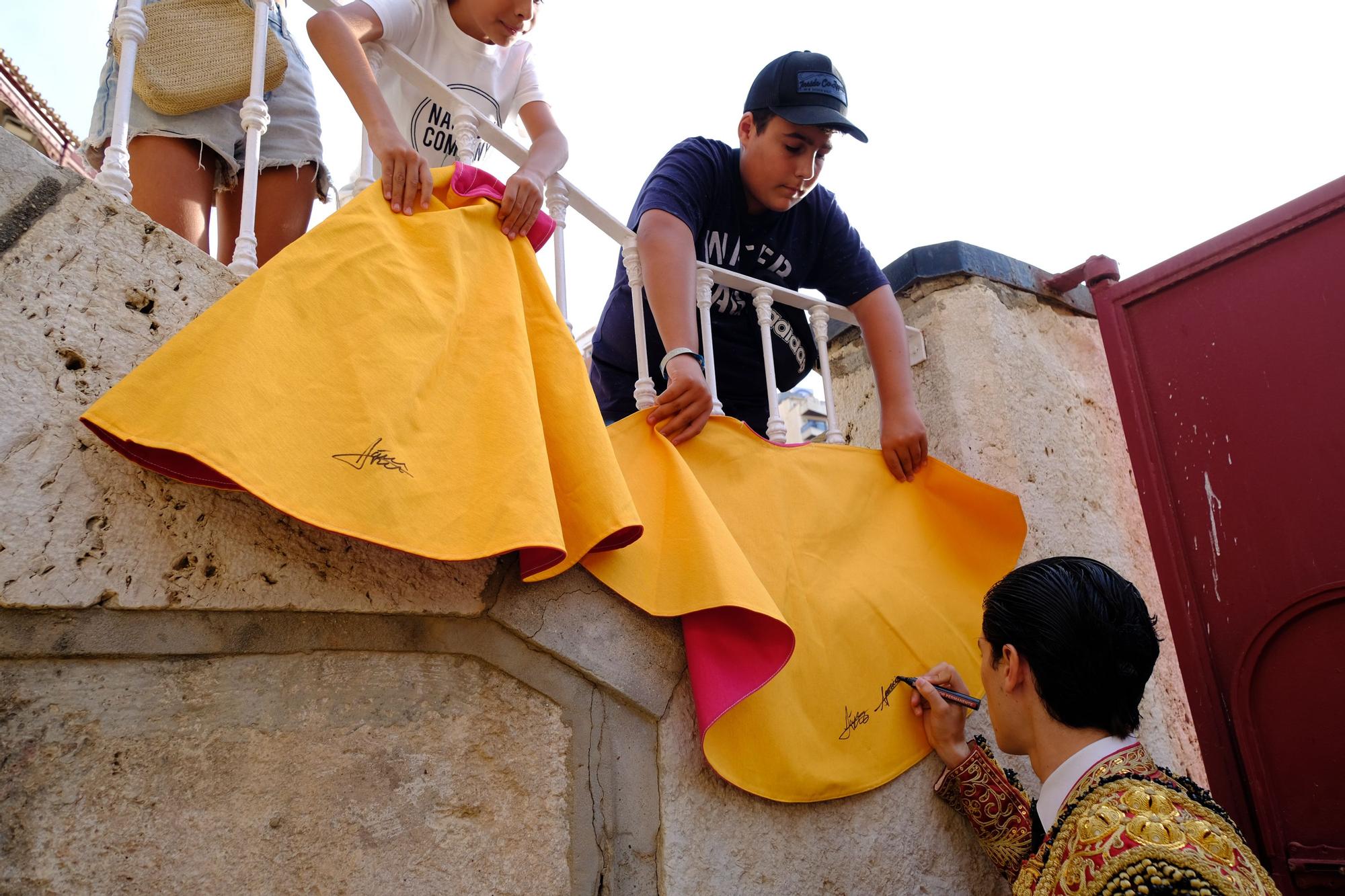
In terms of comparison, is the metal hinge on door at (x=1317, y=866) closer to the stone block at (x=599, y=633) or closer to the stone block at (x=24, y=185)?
the stone block at (x=599, y=633)

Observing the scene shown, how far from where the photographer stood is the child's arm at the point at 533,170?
157 cm

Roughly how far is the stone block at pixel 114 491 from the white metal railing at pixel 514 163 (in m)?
0.12

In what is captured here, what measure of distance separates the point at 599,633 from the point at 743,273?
1159mm

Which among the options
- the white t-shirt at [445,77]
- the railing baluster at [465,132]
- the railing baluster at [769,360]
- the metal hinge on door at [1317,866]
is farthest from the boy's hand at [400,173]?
the metal hinge on door at [1317,866]

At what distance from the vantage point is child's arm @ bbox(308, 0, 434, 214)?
1.45 m

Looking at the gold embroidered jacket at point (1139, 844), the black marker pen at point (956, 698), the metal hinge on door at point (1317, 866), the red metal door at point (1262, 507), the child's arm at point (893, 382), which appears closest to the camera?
the gold embroidered jacket at point (1139, 844)

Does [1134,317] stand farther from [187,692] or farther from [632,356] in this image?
[187,692]

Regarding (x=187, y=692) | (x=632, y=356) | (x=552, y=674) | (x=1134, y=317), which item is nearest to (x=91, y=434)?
(x=187, y=692)

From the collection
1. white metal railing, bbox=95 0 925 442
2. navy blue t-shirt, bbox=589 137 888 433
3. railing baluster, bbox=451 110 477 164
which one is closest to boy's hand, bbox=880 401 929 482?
white metal railing, bbox=95 0 925 442

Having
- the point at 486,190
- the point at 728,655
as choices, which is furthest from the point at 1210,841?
the point at 486,190

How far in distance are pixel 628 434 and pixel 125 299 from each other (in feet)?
2.82

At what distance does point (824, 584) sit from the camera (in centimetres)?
181
